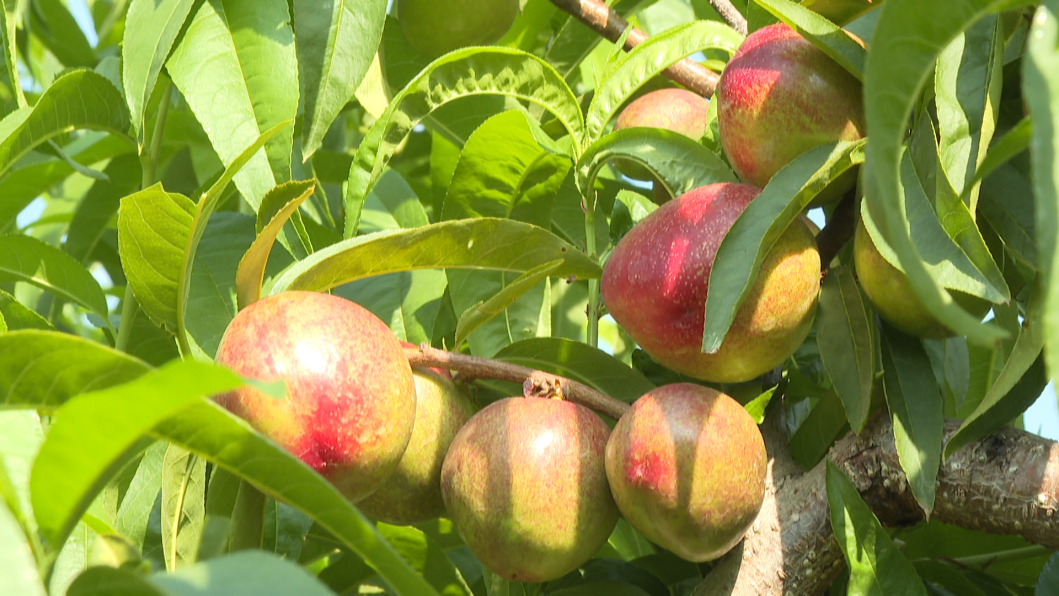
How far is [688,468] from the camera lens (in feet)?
2.85

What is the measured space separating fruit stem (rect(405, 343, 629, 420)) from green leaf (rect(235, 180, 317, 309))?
0.54 feet

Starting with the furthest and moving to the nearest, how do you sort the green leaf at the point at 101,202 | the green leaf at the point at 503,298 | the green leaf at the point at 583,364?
the green leaf at the point at 101,202 → the green leaf at the point at 583,364 → the green leaf at the point at 503,298

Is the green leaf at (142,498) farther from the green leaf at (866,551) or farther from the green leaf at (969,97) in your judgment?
the green leaf at (969,97)

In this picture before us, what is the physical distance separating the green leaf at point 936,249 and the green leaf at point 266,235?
49 centimetres

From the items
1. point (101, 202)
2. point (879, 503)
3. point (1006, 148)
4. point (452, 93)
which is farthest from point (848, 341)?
point (101, 202)

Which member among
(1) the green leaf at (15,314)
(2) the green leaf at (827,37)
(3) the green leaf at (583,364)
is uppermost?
(2) the green leaf at (827,37)

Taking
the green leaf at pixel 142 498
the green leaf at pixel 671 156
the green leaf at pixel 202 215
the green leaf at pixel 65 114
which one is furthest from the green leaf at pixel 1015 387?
the green leaf at pixel 65 114

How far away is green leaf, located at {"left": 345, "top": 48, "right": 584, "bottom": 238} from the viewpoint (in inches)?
40.5

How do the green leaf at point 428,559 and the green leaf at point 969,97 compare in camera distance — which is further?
the green leaf at point 428,559

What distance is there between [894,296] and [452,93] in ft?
1.77

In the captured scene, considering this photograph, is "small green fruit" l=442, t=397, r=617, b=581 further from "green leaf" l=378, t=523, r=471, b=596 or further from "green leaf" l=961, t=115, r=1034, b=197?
"green leaf" l=961, t=115, r=1034, b=197

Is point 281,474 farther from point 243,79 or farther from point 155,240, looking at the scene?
point 243,79

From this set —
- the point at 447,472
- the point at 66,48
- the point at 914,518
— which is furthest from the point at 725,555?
the point at 66,48

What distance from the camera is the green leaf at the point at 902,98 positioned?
1.76 ft
